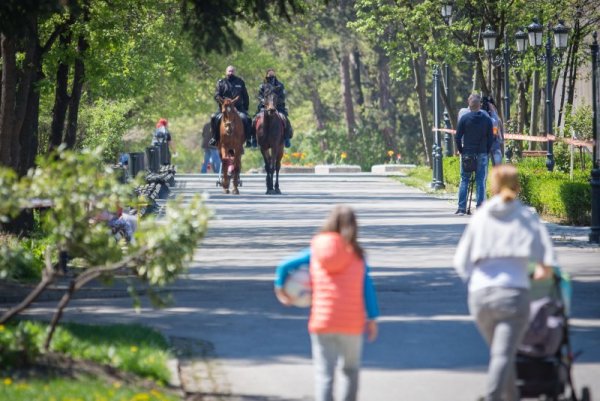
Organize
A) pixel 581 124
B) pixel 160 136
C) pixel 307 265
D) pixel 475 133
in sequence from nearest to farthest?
pixel 307 265
pixel 475 133
pixel 581 124
pixel 160 136

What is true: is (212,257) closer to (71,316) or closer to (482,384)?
(71,316)

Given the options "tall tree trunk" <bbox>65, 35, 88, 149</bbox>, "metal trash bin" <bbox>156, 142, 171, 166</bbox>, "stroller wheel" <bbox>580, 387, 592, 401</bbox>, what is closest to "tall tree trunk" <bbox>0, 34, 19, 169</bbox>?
"tall tree trunk" <bbox>65, 35, 88, 149</bbox>

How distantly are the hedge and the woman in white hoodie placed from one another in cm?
1692

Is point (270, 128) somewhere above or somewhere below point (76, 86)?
below

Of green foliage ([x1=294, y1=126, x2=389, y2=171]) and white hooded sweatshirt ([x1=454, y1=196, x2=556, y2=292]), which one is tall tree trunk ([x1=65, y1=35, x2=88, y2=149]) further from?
green foliage ([x1=294, y1=126, x2=389, y2=171])

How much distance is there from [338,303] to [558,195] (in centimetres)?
1902

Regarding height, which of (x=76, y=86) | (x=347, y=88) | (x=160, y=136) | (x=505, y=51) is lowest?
(x=160, y=136)

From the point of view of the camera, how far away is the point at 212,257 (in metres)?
22.8

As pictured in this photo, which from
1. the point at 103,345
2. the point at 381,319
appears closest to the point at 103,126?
the point at 381,319

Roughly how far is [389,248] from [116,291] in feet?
23.0

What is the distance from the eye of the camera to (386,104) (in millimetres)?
77062

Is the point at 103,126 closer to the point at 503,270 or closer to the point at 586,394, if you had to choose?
the point at 503,270

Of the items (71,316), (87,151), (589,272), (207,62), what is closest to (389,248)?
(589,272)

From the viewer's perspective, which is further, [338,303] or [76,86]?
[76,86]
